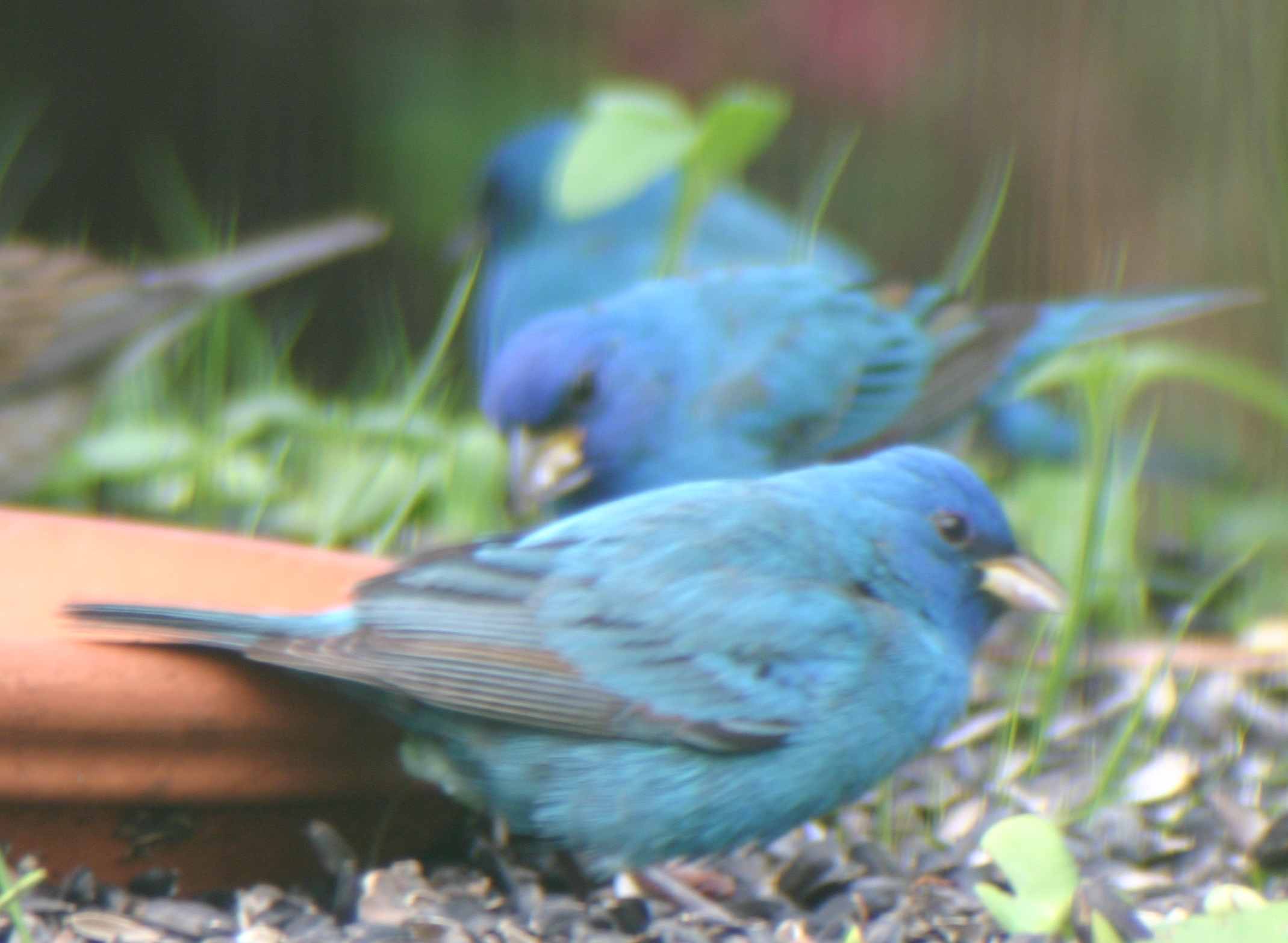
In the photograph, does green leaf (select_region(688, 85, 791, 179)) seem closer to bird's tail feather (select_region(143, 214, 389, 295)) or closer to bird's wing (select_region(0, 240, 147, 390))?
bird's tail feather (select_region(143, 214, 389, 295))

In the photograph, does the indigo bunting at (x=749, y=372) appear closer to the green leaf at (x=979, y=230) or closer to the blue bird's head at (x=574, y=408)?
the blue bird's head at (x=574, y=408)

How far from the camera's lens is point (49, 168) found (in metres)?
5.19

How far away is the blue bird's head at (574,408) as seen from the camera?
110 inches

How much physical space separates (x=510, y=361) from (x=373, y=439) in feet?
1.29

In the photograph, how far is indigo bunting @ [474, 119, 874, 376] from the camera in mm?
4340

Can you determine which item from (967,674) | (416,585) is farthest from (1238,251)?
(416,585)

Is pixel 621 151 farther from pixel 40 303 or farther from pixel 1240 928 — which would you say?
pixel 1240 928

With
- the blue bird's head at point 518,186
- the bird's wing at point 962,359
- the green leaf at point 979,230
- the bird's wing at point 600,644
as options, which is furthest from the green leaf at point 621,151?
the blue bird's head at point 518,186

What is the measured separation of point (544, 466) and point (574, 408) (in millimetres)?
109

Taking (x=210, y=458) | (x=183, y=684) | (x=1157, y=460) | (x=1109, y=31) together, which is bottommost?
(x=1157, y=460)

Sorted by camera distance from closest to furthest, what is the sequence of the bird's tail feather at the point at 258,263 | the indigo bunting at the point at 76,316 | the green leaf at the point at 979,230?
the green leaf at the point at 979,230 → the indigo bunting at the point at 76,316 → the bird's tail feather at the point at 258,263

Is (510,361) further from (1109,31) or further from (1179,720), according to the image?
(1109,31)

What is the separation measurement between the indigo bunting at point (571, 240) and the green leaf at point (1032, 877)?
2631mm

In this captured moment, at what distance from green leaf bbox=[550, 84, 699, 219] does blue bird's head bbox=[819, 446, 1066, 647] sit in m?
0.82
